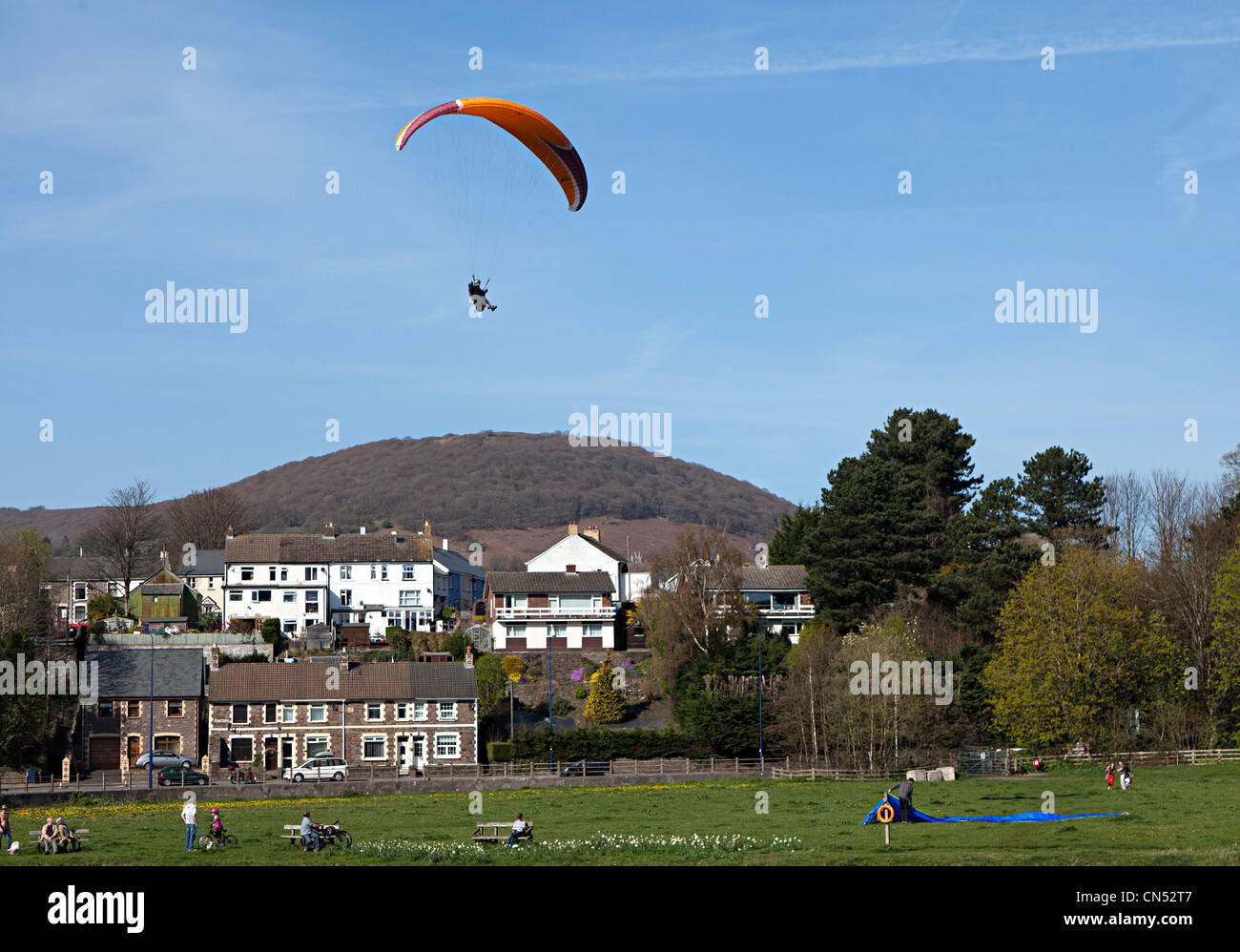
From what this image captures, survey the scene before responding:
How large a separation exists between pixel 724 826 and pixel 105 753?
45.6 m

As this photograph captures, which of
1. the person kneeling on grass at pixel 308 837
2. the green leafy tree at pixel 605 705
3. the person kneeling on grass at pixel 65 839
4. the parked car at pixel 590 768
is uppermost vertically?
the person kneeling on grass at pixel 308 837

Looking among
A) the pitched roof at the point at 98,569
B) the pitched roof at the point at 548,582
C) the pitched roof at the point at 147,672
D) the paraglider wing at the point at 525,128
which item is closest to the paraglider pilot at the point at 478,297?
the paraglider wing at the point at 525,128

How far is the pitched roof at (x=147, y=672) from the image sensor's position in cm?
6688

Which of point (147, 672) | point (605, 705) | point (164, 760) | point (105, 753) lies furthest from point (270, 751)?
point (605, 705)

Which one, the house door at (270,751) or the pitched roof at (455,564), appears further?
the pitched roof at (455,564)

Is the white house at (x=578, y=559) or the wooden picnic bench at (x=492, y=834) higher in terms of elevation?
the white house at (x=578, y=559)

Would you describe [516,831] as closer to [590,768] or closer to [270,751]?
[590,768]


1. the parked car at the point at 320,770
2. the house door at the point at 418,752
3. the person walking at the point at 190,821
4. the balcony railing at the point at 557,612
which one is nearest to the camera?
the person walking at the point at 190,821

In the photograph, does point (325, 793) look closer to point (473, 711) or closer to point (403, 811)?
point (403, 811)

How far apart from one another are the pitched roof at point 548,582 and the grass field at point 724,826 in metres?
39.1

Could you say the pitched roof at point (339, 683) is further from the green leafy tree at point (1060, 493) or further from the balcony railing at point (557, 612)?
the green leafy tree at point (1060, 493)

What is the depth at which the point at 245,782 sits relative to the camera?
179ft
